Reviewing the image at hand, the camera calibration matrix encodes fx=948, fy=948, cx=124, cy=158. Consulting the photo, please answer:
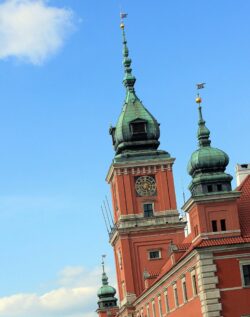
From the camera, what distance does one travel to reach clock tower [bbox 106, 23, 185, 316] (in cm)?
9500

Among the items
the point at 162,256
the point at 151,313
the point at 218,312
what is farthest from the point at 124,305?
the point at 218,312

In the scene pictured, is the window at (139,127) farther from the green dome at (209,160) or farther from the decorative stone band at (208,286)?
the decorative stone band at (208,286)

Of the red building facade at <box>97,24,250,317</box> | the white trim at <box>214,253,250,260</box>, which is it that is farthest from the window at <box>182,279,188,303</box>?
the white trim at <box>214,253,250,260</box>

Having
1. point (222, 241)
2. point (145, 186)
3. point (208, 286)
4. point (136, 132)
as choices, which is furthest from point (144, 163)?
point (208, 286)

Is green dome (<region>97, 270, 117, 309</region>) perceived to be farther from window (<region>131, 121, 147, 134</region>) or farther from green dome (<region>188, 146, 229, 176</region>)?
green dome (<region>188, 146, 229, 176</region>)

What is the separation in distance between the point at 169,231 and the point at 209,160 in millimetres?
29913

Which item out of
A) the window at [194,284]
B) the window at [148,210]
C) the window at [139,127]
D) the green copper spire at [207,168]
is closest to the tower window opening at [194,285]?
the window at [194,284]

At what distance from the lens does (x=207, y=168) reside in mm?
66188

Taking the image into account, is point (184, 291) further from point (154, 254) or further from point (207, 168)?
point (154, 254)

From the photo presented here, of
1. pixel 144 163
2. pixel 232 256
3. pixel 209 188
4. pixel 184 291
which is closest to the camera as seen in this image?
pixel 232 256

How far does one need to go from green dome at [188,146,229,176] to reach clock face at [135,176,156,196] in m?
29.5

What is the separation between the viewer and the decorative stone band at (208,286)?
6056 cm

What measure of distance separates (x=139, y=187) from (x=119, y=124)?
7424mm

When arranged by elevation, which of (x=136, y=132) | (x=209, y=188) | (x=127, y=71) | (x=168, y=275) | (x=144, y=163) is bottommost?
(x=168, y=275)
